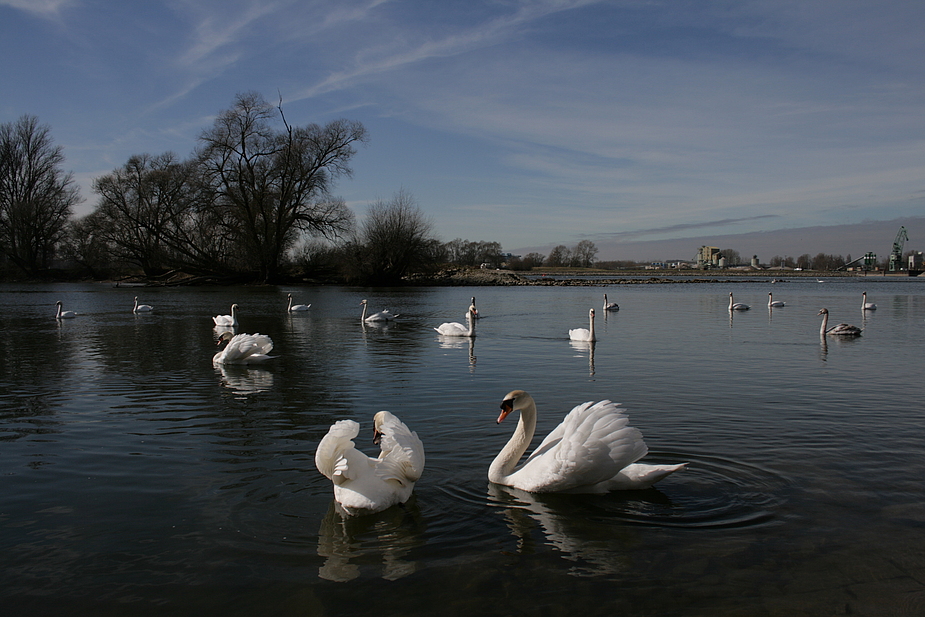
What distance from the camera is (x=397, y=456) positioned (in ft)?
15.4

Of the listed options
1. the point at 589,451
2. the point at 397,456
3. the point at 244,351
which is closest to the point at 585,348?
the point at 244,351

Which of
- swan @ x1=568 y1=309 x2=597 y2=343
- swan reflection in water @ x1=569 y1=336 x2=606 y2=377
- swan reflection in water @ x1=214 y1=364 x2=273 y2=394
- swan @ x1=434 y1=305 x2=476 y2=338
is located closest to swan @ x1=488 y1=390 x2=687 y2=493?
swan reflection in water @ x1=214 y1=364 x2=273 y2=394

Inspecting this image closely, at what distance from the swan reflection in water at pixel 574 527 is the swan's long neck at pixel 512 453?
10 centimetres

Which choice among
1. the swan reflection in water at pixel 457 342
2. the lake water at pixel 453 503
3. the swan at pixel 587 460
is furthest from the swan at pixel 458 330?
the swan at pixel 587 460

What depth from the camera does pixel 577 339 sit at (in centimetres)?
1554

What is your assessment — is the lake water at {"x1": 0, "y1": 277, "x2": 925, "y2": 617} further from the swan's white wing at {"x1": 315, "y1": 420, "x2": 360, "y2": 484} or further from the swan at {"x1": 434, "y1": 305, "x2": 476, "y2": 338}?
the swan at {"x1": 434, "y1": 305, "x2": 476, "y2": 338}

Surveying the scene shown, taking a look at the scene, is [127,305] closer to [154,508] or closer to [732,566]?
[154,508]

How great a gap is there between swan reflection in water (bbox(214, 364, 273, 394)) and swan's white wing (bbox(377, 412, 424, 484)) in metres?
5.36

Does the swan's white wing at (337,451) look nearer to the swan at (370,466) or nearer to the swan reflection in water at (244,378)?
the swan at (370,466)

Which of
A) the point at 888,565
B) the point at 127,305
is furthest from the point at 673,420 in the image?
the point at 127,305

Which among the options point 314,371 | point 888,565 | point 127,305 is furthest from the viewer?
point 127,305

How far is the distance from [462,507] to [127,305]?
30327 mm

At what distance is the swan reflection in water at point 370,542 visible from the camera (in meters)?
3.89

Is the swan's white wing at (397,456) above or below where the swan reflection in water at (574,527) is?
above
